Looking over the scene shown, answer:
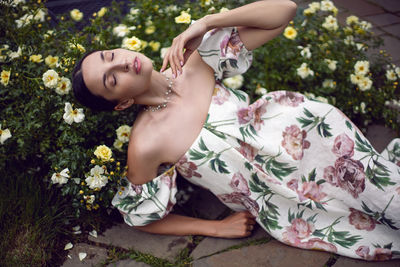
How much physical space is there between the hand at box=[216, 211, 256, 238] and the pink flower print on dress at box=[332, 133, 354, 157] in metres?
0.62

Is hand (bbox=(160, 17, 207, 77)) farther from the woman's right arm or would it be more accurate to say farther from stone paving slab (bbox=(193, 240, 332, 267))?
stone paving slab (bbox=(193, 240, 332, 267))

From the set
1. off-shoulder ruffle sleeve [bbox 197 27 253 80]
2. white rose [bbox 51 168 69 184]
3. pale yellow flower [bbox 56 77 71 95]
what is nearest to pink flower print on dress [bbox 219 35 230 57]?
off-shoulder ruffle sleeve [bbox 197 27 253 80]

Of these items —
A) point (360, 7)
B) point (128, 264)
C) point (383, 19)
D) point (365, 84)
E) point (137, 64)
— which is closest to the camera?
point (137, 64)

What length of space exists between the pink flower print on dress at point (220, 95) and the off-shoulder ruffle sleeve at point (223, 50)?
0.08 meters

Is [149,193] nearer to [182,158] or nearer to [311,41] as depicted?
[182,158]

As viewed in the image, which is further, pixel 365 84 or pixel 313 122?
pixel 365 84

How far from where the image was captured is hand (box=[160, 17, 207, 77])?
1737 millimetres

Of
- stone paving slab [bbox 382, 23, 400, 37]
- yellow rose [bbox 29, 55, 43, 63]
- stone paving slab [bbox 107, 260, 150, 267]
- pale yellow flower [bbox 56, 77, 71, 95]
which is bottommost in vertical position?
stone paving slab [bbox 107, 260, 150, 267]

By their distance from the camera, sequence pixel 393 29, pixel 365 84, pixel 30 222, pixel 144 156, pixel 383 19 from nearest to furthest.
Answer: pixel 144 156 < pixel 30 222 < pixel 365 84 < pixel 393 29 < pixel 383 19

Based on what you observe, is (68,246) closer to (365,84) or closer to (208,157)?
(208,157)

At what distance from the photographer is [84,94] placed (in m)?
1.79

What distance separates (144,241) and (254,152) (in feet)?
2.78

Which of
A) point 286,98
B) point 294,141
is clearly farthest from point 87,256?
point 286,98

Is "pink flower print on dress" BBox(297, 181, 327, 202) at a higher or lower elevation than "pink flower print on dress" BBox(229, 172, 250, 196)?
lower
